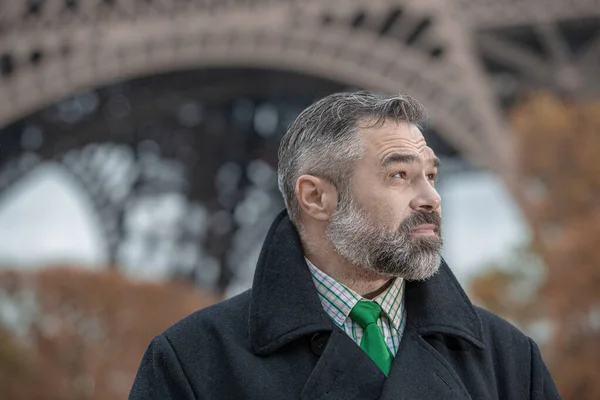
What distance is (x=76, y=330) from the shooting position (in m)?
21.8

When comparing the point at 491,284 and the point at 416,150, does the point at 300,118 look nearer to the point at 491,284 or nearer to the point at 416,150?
the point at 416,150

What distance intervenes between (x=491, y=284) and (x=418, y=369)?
48.6 ft

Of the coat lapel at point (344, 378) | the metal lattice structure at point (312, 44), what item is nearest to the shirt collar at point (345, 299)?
the coat lapel at point (344, 378)

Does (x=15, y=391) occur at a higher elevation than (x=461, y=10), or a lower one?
lower

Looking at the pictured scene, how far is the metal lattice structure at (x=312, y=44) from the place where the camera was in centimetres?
1767

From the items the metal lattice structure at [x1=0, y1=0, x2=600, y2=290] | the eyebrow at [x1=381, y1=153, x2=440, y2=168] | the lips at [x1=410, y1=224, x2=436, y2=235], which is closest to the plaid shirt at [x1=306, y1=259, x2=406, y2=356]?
the lips at [x1=410, y1=224, x2=436, y2=235]

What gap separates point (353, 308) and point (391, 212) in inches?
9.6

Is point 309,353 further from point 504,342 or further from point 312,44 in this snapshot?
point 312,44

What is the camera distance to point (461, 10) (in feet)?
60.9

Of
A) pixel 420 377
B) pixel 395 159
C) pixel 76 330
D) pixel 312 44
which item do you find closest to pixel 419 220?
pixel 395 159

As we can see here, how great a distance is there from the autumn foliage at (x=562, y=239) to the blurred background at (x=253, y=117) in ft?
0.09

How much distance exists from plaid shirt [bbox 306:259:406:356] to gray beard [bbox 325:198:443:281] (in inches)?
2.6

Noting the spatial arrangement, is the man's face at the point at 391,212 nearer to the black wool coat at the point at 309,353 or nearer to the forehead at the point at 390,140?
the forehead at the point at 390,140

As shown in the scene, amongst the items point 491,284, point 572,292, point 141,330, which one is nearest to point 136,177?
point 141,330
